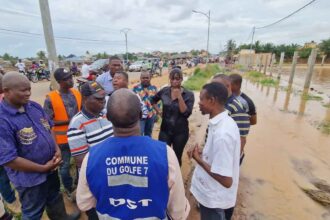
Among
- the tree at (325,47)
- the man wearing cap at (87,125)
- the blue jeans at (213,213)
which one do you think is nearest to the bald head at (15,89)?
the man wearing cap at (87,125)

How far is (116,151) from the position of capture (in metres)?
1.11

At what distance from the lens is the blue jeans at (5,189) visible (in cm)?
294

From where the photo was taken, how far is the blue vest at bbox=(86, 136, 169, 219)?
1112 millimetres

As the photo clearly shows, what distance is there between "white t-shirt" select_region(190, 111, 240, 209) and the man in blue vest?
549 mm

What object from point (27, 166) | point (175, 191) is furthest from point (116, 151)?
point (27, 166)

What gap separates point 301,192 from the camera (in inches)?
157

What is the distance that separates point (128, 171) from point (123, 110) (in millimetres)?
309

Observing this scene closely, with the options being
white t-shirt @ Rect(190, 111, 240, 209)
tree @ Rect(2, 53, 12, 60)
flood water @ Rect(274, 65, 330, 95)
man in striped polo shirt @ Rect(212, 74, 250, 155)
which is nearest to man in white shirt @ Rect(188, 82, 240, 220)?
white t-shirt @ Rect(190, 111, 240, 209)

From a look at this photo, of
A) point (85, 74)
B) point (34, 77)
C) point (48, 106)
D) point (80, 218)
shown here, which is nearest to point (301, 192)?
point (80, 218)

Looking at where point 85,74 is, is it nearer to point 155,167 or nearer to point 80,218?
point 80,218

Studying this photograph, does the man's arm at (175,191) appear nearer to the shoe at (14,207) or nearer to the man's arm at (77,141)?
the man's arm at (77,141)

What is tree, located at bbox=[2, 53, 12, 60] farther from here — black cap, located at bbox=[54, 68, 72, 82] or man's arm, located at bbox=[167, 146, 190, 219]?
man's arm, located at bbox=[167, 146, 190, 219]

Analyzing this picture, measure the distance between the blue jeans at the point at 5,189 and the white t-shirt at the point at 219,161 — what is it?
255cm

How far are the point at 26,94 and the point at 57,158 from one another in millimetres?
685
